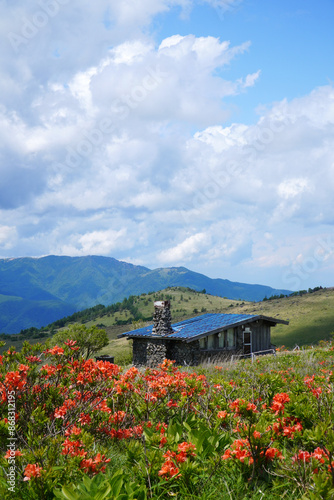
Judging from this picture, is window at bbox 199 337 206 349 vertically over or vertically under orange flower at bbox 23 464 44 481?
under

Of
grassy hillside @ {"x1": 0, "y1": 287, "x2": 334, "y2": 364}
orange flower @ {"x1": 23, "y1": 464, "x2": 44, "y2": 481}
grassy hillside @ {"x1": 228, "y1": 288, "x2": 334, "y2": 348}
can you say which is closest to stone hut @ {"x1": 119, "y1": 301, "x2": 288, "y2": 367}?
grassy hillside @ {"x1": 0, "y1": 287, "x2": 334, "y2": 364}

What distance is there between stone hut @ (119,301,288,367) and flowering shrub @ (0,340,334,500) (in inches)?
834

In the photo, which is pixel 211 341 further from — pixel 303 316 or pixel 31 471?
pixel 303 316

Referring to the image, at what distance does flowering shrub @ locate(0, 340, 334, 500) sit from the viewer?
3.47m

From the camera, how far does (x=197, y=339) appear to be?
2795 cm

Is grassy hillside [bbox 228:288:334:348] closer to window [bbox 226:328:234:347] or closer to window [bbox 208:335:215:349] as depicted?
window [bbox 226:328:234:347]

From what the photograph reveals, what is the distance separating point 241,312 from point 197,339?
4612 cm

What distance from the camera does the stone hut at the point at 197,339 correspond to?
28266 millimetres

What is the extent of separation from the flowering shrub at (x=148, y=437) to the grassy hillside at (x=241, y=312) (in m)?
33.4

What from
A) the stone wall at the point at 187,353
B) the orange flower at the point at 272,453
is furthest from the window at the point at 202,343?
the orange flower at the point at 272,453

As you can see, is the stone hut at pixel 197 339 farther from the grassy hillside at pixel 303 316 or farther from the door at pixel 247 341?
the grassy hillside at pixel 303 316

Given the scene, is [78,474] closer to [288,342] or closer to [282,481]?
[282,481]

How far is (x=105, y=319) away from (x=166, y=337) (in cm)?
7921

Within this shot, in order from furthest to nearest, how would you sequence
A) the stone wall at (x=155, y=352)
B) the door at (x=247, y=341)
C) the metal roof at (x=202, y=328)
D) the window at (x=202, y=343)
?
the door at (x=247, y=341) < the stone wall at (x=155, y=352) < the window at (x=202, y=343) < the metal roof at (x=202, y=328)
